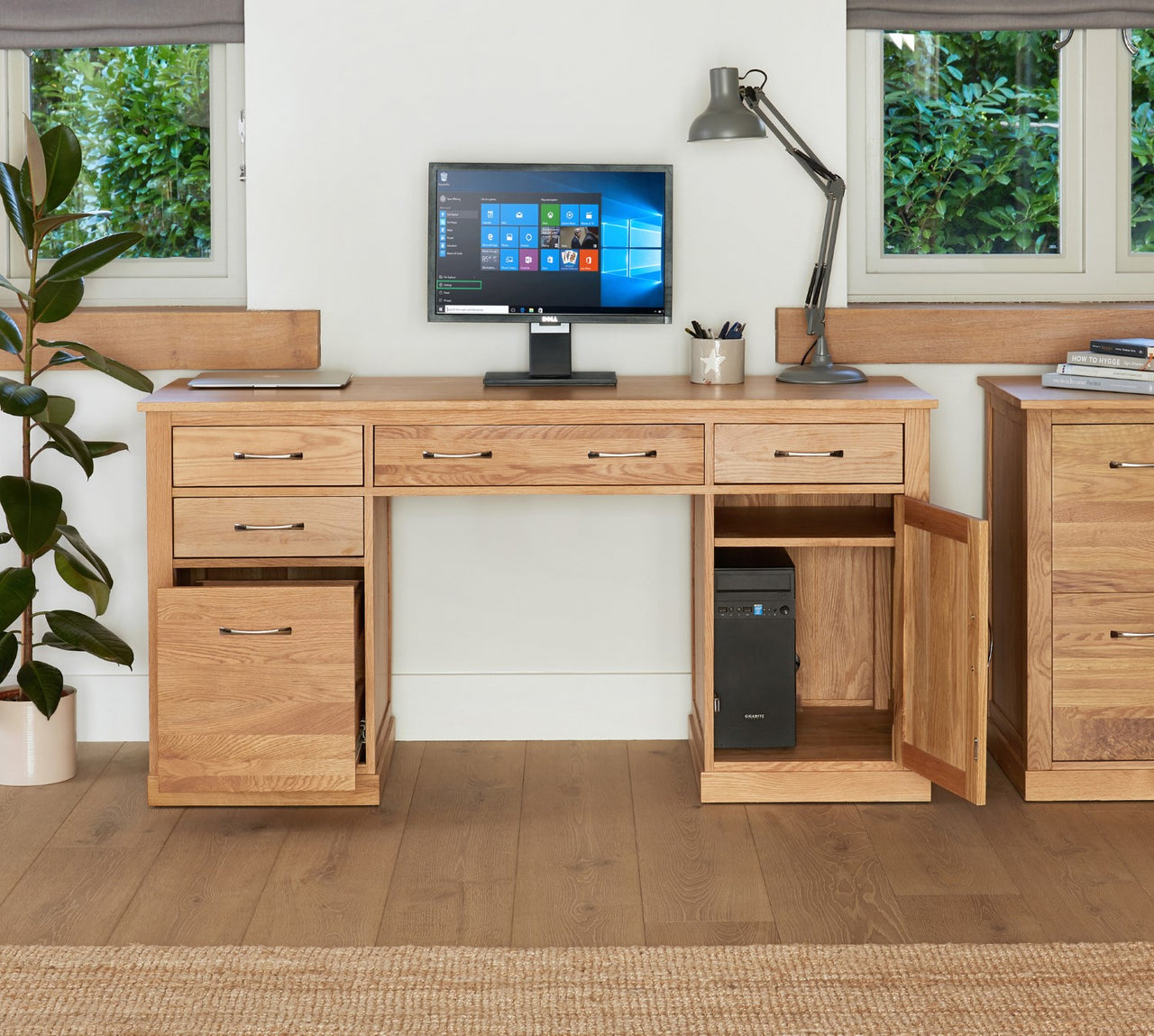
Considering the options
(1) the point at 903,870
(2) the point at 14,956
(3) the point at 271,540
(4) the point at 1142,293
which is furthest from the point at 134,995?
(4) the point at 1142,293

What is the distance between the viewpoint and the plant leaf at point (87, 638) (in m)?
2.72

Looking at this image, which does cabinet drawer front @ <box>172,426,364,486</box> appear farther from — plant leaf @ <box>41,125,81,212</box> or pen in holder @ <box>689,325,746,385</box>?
pen in holder @ <box>689,325,746,385</box>

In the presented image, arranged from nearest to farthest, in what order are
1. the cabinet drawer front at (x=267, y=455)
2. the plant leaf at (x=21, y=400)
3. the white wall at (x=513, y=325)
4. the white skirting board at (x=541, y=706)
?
1. the plant leaf at (x=21, y=400)
2. the cabinet drawer front at (x=267, y=455)
3. the white wall at (x=513, y=325)
4. the white skirting board at (x=541, y=706)

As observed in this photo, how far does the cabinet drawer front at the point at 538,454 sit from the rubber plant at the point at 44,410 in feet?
1.84

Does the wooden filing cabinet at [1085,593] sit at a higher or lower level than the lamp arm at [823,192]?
lower

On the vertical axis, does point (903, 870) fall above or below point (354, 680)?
below

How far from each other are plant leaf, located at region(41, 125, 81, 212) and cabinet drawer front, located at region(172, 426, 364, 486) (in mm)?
549

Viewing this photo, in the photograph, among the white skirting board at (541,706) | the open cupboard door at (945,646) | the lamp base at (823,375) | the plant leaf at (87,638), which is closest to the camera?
the open cupboard door at (945,646)

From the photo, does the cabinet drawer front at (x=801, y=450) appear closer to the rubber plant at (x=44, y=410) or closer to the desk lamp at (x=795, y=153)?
the desk lamp at (x=795, y=153)

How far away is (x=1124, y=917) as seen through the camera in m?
2.21

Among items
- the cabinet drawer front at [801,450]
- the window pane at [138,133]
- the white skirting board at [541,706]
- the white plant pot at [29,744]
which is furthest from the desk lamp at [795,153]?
the white plant pot at [29,744]

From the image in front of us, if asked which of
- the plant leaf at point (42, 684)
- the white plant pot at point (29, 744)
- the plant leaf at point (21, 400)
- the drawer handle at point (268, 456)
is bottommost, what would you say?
the white plant pot at point (29, 744)

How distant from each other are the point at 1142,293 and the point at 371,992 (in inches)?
95.6

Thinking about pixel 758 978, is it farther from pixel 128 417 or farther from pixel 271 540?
pixel 128 417
